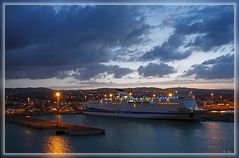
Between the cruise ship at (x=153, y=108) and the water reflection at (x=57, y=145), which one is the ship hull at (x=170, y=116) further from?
the water reflection at (x=57, y=145)

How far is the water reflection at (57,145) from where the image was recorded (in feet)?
18.4

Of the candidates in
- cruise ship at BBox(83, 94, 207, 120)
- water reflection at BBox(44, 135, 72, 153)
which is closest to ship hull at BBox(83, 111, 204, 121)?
cruise ship at BBox(83, 94, 207, 120)

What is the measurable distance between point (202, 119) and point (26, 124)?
5.58m

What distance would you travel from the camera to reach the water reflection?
18.4 feet

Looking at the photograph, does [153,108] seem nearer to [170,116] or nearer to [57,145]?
[170,116]

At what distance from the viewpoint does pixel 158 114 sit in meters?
12.7

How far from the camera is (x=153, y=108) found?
42.6ft

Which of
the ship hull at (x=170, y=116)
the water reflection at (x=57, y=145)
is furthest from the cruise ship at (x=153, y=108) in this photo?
the water reflection at (x=57, y=145)

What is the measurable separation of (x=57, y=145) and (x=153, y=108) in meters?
7.21

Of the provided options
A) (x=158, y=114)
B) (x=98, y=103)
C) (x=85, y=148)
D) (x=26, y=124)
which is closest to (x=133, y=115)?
(x=158, y=114)

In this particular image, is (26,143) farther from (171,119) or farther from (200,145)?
(171,119)

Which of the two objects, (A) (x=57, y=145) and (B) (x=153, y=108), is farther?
(B) (x=153, y=108)

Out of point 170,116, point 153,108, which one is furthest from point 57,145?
point 153,108

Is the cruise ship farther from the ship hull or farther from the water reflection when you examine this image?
the water reflection
